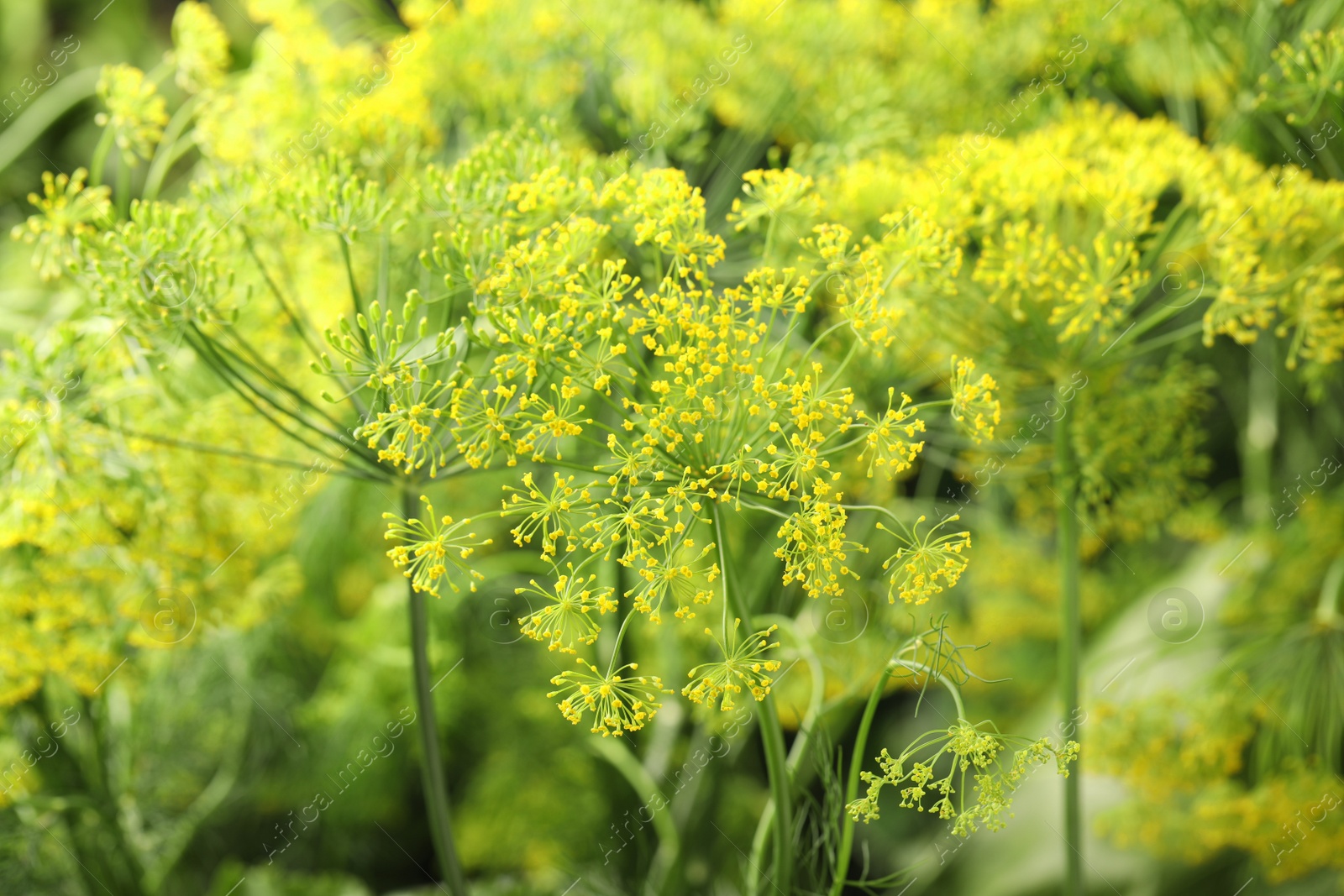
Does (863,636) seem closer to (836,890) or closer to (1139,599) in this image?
(836,890)

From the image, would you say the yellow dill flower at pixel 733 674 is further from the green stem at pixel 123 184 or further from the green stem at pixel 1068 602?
the green stem at pixel 123 184

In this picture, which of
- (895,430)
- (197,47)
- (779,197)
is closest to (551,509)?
(895,430)

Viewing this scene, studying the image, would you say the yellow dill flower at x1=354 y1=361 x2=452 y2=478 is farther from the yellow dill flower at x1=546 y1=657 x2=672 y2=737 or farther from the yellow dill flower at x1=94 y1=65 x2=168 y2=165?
the yellow dill flower at x1=94 y1=65 x2=168 y2=165

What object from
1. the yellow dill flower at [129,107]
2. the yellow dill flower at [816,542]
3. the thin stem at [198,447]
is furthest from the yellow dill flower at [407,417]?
the yellow dill flower at [129,107]

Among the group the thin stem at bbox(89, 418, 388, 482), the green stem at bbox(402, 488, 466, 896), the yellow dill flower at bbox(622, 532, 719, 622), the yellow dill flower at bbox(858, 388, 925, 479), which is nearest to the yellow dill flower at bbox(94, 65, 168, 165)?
the thin stem at bbox(89, 418, 388, 482)

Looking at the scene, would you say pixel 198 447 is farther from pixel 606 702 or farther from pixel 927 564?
pixel 927 564
